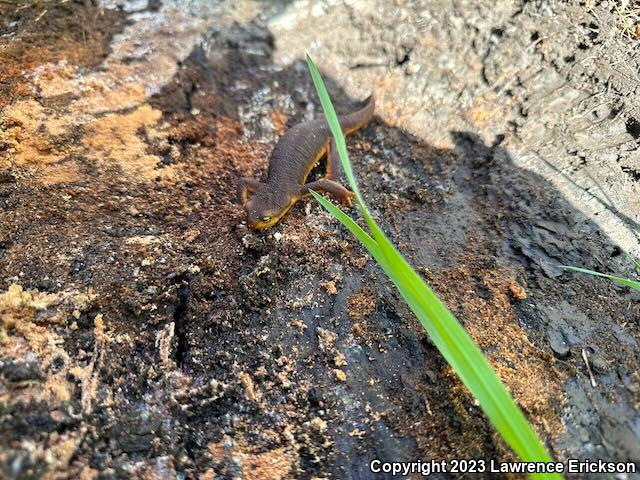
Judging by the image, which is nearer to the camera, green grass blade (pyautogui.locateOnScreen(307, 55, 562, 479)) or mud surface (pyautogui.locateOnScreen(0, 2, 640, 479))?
green grass blade (pyautogui.locateOnScreen(307, 55, 562, 479))

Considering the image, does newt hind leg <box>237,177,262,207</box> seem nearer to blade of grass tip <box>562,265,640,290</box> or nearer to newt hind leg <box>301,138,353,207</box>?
newt hind leg <box>301,138,353,207</box>

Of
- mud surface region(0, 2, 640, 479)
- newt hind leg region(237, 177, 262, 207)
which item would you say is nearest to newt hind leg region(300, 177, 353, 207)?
mud surface region(0, 2, 640, 479)

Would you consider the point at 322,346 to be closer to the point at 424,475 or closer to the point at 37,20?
the point at 424,475

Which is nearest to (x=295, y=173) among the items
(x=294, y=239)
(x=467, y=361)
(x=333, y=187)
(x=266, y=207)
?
(x=333, y=187)

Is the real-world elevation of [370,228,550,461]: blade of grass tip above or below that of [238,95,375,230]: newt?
above

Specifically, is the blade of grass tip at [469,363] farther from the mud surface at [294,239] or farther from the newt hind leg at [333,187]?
the newt hind leg at [333,187]

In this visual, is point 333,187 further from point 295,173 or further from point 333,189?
point 295,173

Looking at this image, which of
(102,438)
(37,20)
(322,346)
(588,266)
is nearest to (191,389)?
(102,438)

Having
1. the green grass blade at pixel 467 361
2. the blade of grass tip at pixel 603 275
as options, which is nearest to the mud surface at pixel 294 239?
the blade of grass tip at pixel 603 275
